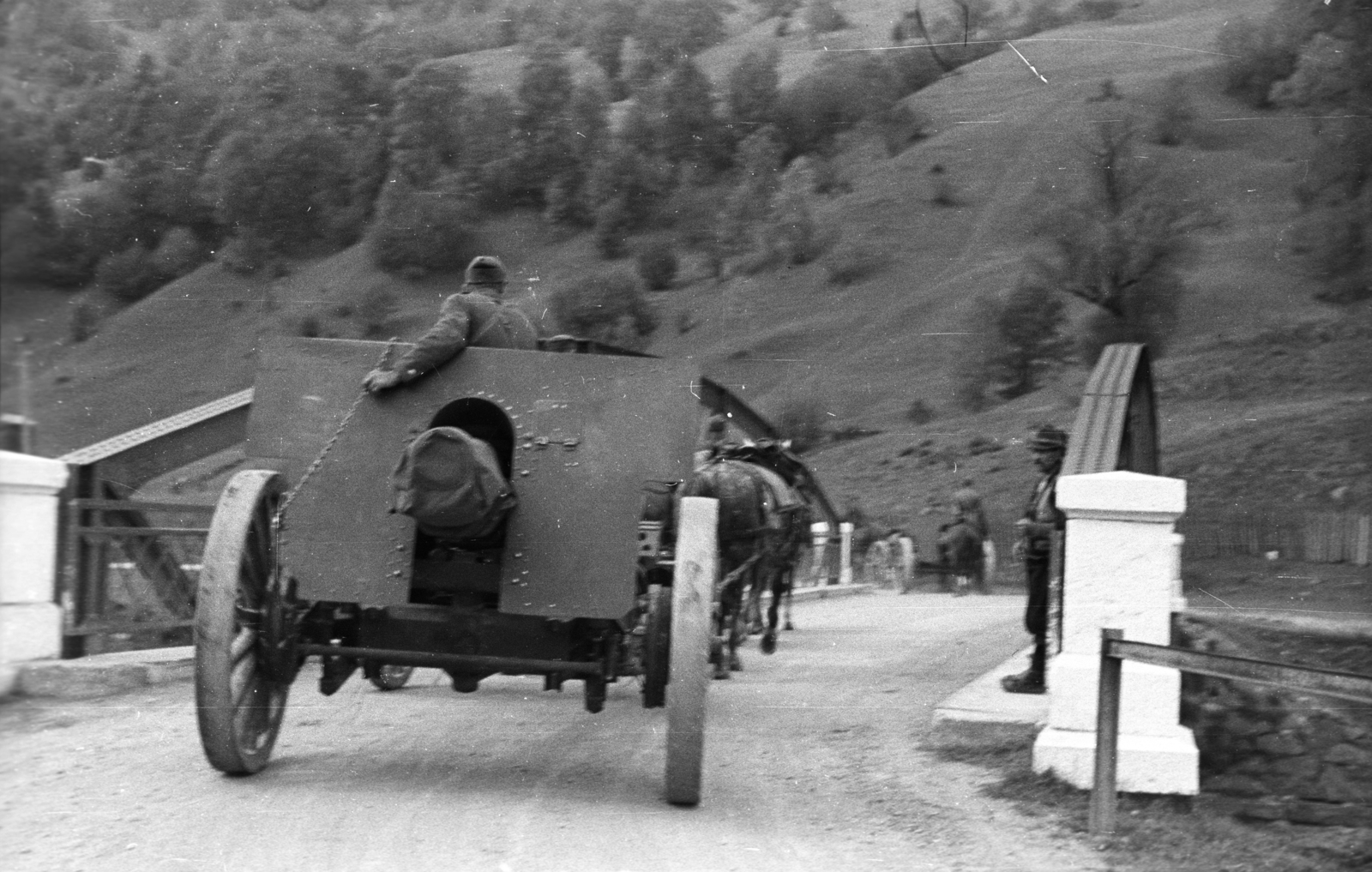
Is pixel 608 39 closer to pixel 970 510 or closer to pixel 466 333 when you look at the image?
pixel 970 510

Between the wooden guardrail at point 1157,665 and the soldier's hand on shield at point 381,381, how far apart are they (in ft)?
9.26

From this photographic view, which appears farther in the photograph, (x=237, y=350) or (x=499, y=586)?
(x=237, y=350)

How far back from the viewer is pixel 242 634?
20.2 ft

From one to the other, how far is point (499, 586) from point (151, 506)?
4377 mm

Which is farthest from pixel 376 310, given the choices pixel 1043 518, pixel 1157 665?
pixel 1157 665

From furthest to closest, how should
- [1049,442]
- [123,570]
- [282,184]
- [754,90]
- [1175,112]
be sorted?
[1175,112] → [754,90] → [282,184] → [123,570] → [1049,442]

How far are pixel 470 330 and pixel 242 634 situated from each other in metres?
1.59

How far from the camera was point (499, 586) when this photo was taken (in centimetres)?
569

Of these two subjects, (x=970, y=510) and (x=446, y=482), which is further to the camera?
(x=970, y=510)

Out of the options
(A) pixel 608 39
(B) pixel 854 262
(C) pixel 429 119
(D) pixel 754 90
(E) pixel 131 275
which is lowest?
(E) pixel 131 275

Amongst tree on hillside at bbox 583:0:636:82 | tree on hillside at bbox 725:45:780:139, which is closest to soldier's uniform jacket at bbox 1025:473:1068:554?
tree on hillside at bbox 583:0:636:82

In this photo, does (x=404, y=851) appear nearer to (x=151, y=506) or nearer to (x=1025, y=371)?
(x=151, y=506)

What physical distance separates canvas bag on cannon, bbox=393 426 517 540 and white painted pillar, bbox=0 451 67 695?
3.76 feet

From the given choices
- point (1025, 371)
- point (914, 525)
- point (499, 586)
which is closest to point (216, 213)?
point (499, 586)
